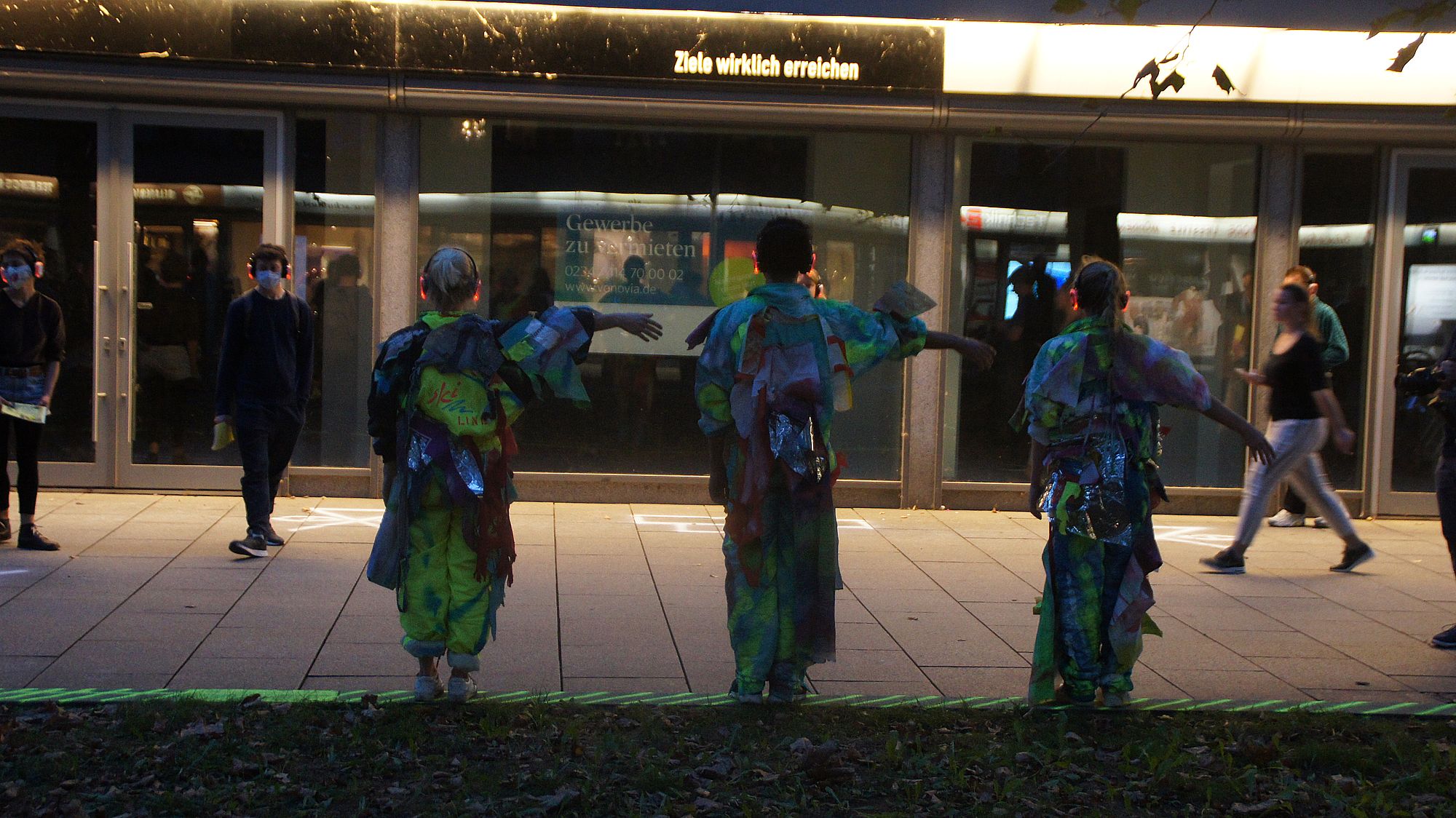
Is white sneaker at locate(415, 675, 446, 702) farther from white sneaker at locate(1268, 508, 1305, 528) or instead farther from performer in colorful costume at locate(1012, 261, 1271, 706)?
white sneaker at locate(1268, 508, 1305, 528)

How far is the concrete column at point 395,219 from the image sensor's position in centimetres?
980

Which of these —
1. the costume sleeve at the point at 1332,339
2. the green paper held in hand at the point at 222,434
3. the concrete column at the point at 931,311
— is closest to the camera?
the green paper held in hand at the point at 222,434

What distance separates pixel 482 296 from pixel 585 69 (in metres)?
1.83

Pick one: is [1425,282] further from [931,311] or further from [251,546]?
[251,546]

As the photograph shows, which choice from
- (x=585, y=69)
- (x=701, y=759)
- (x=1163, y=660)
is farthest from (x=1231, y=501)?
(x=701, y=759)

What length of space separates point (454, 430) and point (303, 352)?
345 cm

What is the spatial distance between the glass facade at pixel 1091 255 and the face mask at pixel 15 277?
20.4 ft

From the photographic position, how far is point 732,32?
9.61 m

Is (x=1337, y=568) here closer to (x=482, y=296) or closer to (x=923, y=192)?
(x=923, y=192)

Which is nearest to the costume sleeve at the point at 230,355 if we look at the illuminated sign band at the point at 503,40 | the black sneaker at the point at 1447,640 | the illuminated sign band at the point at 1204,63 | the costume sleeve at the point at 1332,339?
the illuminated sign band at the point at 503,40

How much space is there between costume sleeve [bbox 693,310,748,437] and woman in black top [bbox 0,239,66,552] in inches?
181

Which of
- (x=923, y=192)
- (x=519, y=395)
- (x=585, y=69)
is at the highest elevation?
(x=585, y=69)

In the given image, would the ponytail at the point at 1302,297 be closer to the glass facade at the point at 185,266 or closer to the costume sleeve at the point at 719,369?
the costume sleeve at the point at 719,369

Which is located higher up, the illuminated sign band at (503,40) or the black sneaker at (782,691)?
the illuminated sign band at (503,40)
